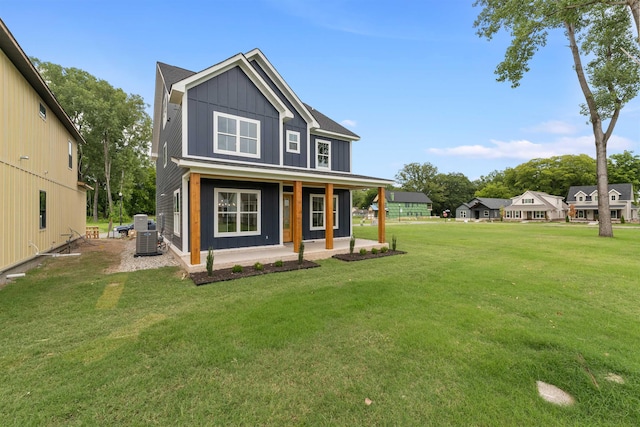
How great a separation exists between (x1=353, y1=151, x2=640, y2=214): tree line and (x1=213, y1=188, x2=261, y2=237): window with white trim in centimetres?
3961

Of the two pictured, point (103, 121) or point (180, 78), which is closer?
point (180, 78)

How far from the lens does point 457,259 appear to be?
30.2 ft

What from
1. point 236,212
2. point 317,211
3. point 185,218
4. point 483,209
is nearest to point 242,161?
point 236,212

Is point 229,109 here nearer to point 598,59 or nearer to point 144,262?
point 144,262

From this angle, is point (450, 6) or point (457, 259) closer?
point (457, 259)

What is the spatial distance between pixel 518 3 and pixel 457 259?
12.1 m

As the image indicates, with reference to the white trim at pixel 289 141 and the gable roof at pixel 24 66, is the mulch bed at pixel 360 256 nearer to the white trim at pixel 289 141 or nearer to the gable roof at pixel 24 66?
the white trim at pixel 289 141

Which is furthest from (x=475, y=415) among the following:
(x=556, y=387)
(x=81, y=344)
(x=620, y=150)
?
(x=620, y=150)

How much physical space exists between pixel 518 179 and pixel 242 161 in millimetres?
71453

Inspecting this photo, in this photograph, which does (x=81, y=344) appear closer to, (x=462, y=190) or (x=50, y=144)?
(x=50, y=144)

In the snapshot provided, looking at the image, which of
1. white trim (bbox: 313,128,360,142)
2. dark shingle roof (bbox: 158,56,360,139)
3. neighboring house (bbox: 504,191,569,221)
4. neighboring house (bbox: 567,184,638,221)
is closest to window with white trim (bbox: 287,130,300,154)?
white trim (bbox: 313,128,360,142)

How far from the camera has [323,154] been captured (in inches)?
496

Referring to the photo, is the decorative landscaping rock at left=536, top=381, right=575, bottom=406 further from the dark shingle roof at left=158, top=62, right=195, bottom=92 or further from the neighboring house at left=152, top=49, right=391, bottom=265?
the dark shingle roof at left=158, top=62, right=195, bottom=92

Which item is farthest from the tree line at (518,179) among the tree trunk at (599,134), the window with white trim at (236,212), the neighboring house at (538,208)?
the window with white trim at (236,212)
